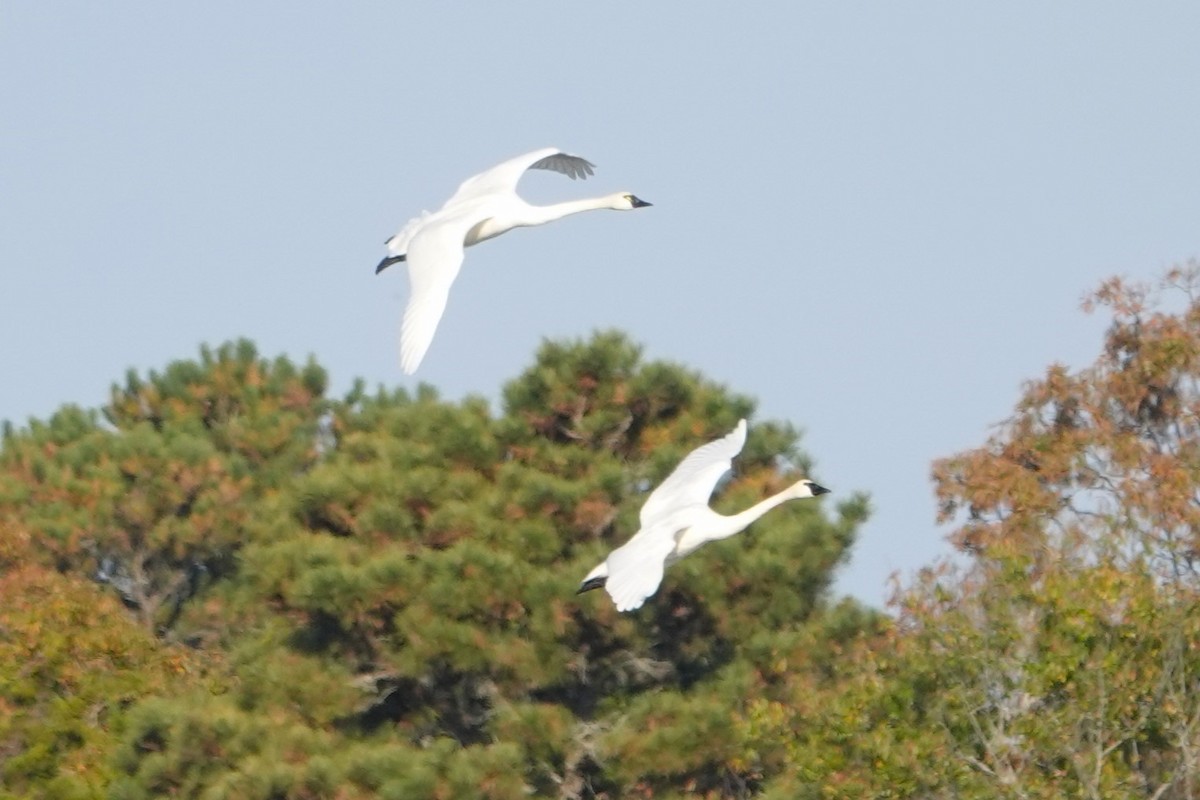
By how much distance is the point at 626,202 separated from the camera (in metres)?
24.0

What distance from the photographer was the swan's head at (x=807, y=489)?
23453 mm

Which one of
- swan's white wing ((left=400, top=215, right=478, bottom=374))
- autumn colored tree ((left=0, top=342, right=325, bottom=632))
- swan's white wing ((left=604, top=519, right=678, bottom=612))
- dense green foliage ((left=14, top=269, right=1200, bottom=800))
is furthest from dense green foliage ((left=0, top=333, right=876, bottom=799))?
autumn colored tree ((left=0, top=342, right=325, bottom=632))

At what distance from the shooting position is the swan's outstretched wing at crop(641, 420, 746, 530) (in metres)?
22.4

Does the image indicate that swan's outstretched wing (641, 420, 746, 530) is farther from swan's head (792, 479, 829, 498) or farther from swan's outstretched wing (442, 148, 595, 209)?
swan's outstretched wing (442, 148, 595, 209)

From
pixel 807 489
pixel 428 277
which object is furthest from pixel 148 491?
pixel 428 277

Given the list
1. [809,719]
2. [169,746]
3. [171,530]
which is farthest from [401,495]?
[171,530]

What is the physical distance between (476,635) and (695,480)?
3135mm

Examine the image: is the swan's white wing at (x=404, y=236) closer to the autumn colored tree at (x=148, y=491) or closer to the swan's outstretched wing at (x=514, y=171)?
the swan's outstretched wing at (x=514, y=171)

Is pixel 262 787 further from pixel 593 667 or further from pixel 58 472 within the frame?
pixel 58 472

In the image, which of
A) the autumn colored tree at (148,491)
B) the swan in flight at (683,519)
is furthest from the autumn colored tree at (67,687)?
the autumn colored tree at (148,491)

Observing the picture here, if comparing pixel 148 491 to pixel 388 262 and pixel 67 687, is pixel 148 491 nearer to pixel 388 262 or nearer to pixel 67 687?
Answer: pixel 67 687

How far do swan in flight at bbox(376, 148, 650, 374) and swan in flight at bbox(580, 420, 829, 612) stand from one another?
189 cm

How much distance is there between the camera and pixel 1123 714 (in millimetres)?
19719

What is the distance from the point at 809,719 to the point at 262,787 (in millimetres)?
5111
